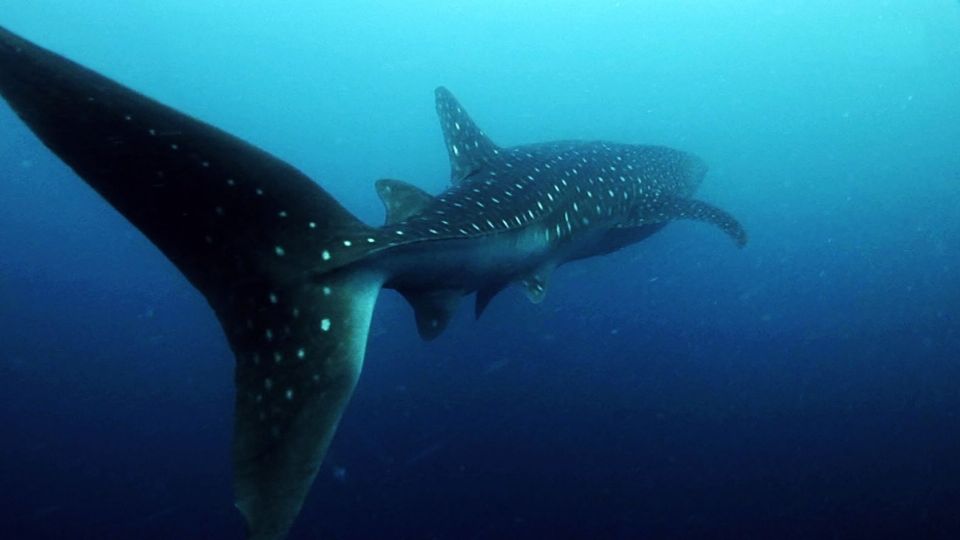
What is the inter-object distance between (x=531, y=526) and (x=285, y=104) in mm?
98117

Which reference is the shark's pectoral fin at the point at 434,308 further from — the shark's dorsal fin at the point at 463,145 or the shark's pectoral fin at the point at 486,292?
the shark's dorsal fin at the point at 463,145

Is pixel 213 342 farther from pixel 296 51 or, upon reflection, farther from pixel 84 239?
pixel 296 51

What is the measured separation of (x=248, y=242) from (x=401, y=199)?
1.42 meters

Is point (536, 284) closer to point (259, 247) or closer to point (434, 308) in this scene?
point (434, 308)

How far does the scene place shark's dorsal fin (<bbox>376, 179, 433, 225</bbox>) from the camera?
13.3ft

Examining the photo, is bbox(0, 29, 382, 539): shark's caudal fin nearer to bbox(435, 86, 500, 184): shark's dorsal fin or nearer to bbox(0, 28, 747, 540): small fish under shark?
bbox(0, 28, 747, 540): small fish under shark

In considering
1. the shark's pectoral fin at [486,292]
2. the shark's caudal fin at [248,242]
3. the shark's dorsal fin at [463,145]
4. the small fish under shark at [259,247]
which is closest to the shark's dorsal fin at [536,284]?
the shark's pectoral fin at [486,292]

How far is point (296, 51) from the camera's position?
4321 inches

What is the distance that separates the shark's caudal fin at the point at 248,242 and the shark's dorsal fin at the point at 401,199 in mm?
944

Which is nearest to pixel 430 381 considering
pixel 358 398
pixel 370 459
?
pixel 358 398

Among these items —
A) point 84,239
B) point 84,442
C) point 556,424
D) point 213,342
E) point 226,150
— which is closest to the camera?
point 226,150

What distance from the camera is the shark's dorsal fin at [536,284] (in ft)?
16.7

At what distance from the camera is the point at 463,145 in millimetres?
5762

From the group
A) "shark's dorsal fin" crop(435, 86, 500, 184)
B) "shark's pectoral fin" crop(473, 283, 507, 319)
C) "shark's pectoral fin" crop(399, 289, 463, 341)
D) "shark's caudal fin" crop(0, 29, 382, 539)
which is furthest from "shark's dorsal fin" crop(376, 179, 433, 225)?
"shark's dorsal fin" crop(435, 86, 500, 184)
